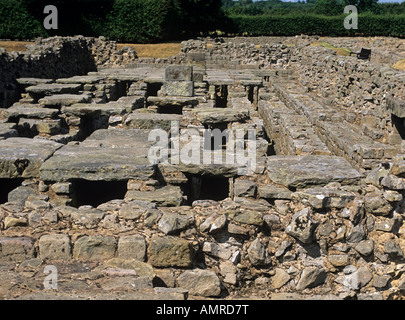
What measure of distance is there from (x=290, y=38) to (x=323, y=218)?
40068 mm

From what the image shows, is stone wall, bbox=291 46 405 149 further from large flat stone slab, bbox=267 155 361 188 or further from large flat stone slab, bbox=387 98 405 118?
large flat stone slab, bbox=267 155 361 188

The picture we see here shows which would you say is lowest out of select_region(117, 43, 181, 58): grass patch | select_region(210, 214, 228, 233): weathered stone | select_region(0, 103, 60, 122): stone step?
select_region(210, 214, 228, 233): weathered stone

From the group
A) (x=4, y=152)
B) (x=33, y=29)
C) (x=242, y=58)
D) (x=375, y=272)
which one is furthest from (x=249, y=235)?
(x=33, y=29)

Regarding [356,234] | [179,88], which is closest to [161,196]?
[356,234]

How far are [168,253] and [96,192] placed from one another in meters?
3.28

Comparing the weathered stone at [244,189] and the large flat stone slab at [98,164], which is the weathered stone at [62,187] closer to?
the large flat stone slab at [98,164]

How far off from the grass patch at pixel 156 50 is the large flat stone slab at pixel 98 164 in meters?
24.2

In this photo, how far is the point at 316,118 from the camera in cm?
1227

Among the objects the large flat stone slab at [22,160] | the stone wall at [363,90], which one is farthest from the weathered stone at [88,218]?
the stone wall at [363,90]

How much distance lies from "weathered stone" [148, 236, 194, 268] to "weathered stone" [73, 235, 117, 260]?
397 mm

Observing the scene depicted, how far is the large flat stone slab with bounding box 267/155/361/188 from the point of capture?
259 inches

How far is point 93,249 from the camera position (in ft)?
16.1

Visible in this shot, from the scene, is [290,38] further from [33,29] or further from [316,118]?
[316,118]

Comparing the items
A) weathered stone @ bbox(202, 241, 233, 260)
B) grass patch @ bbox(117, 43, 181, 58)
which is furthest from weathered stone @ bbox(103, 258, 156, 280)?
grass patch @ bbox(117, 43, 181, 58)
